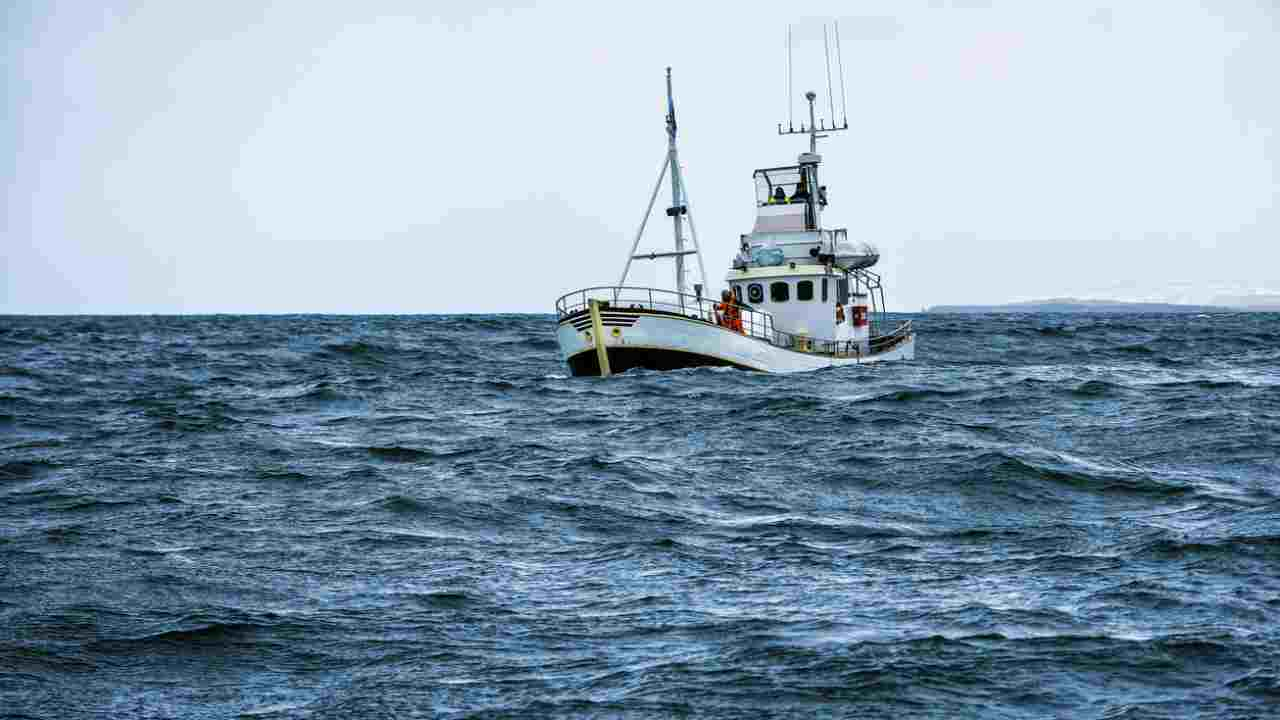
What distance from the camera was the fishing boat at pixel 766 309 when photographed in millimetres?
34781

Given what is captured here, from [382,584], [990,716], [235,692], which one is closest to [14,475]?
[382,584]

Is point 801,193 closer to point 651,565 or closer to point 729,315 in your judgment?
point 729,315

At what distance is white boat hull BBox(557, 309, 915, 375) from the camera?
3447cm

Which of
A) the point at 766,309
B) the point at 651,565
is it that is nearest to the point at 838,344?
the point at 766,309

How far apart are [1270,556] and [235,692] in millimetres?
8440

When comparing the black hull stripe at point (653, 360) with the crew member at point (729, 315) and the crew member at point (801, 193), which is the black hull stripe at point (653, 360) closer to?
the crew member at point (729, 315)

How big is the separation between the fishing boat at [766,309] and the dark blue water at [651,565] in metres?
10.3

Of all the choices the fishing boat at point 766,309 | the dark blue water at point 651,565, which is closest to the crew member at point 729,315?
the fishing boat at point 766,309

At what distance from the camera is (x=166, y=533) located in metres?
12.7

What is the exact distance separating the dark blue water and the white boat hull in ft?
32.4

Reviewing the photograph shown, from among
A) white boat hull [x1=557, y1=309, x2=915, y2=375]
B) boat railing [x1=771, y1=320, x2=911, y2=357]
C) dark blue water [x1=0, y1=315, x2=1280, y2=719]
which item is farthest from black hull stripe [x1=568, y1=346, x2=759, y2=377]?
dark blue water [x1=0, y1=315, x2=1280, y2=719]

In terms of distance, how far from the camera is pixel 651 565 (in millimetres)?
10844

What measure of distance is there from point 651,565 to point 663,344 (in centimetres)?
2402

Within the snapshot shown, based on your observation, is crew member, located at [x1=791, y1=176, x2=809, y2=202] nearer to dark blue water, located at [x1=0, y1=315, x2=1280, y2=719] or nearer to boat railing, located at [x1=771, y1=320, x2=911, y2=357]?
boat railing, located at [x1=771, y1=320, x2=911, y2=357]
